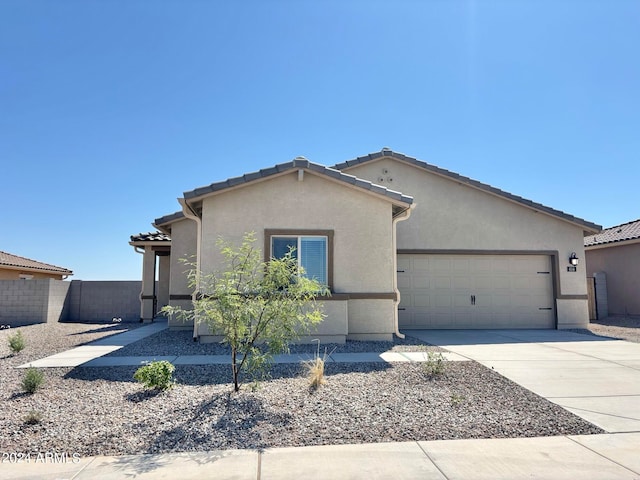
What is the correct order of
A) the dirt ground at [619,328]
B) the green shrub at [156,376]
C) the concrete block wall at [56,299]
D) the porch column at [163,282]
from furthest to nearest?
the porch column at [163,282] → the concrete block wall at [56,299] → the dirt ground at [619,328] → the green shrub at [156,376]

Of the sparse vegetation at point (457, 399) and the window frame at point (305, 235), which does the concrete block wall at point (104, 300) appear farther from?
the sparse vegetation at point (457, 399)

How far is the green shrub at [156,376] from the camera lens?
573 centimetres

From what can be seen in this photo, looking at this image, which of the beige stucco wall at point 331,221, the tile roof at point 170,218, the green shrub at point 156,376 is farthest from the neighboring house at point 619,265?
the green shrub at point 156,376

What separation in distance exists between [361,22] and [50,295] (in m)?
15.0

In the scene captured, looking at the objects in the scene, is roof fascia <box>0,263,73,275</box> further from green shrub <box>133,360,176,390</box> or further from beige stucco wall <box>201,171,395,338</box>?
→ green shrub <box>133,360,176,390</box>

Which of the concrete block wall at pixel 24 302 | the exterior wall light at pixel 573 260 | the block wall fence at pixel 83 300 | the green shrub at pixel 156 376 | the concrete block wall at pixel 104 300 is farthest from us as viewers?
the concrete block wall at pixel 104 300

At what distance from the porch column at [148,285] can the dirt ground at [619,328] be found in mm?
15658

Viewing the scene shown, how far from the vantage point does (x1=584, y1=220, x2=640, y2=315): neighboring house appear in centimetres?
1633

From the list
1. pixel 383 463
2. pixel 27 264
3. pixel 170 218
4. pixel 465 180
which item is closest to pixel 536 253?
pixel 465 180

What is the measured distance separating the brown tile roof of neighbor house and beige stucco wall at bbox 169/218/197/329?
51.2 ft

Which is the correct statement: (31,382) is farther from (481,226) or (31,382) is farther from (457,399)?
(481,226)

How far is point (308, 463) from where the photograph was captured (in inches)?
152

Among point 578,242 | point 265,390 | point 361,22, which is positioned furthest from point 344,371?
point 578,242

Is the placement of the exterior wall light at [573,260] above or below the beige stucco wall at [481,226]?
below
